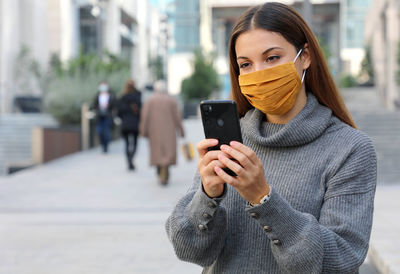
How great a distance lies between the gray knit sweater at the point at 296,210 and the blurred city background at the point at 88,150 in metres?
2.84

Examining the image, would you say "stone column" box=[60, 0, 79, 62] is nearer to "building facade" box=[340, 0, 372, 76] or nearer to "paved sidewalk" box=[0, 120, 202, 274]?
"paved sidewalk" box=[0, 120, 202, 274]

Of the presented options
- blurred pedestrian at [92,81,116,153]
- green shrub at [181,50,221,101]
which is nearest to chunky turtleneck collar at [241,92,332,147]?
blurred pedestrian at [92,81,116,153]

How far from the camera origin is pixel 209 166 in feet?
4.92

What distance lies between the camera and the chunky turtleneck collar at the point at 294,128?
5.52 ft

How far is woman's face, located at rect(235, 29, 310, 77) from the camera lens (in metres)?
1.68

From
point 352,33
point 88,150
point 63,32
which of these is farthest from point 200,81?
point 88,150

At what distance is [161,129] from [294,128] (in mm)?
8717

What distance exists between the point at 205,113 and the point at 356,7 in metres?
59.0

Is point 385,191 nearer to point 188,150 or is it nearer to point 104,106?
point 188,150

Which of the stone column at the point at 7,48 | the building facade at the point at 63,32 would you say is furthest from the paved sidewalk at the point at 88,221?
the stone column at the point at 7,48

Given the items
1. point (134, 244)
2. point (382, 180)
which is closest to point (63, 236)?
point (134, 244)

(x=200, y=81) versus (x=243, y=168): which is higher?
(x=200, y=81)

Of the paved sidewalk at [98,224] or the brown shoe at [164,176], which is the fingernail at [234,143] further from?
the brown shoe at [164,176]

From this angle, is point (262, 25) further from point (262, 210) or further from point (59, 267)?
point (59, 267)
